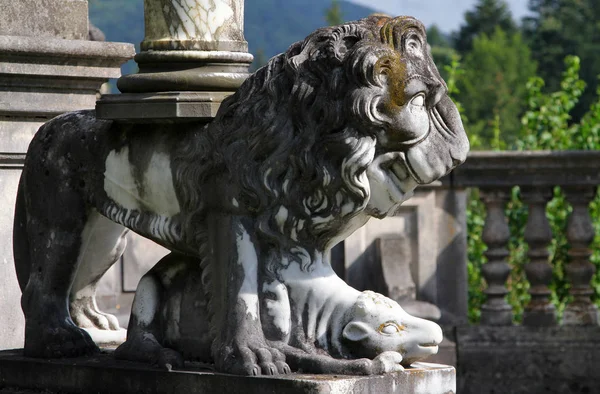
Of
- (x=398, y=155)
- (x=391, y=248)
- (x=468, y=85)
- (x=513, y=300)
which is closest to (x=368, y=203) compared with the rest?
(x=398, y=155)

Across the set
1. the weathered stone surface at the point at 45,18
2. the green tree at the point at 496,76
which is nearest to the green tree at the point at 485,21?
the green tree at the point at 496,76

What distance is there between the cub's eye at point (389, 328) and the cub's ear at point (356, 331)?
5 centimetres

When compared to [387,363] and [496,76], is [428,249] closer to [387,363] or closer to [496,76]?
[387,363]

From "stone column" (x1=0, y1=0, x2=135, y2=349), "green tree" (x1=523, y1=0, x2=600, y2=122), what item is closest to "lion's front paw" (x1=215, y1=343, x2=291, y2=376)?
"stone column" (x1=0, y1=0, x2=135, y2=349)

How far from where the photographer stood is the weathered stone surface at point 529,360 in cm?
903

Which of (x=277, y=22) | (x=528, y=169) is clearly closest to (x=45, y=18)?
(x=528, y=169)

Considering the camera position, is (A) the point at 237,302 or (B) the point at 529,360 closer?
(A) the point at 237,302

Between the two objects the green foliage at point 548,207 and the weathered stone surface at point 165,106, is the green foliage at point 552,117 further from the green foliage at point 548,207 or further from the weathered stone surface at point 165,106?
the weathered stone surface at point 165,106

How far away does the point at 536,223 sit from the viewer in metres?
9.18

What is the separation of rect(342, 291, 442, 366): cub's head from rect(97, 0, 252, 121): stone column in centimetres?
96

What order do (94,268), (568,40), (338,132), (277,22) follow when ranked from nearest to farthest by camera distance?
(338,132) < (94,268) < (568,40) < (277,22)

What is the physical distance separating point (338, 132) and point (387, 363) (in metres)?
→ 0.83

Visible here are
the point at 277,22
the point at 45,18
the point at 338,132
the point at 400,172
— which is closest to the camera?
the point at 338,132

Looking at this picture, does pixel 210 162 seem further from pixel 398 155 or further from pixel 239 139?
pixel 398 155
